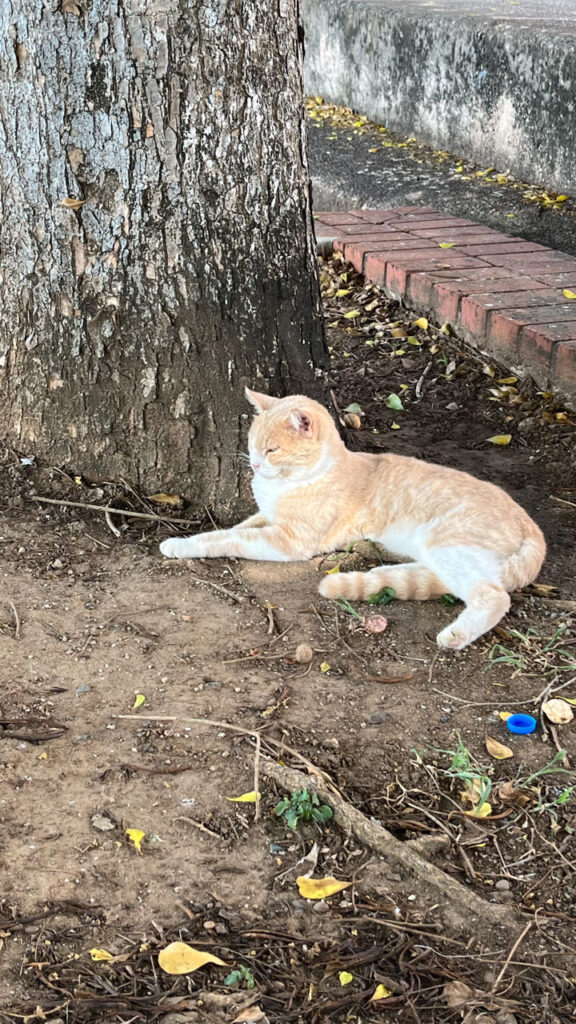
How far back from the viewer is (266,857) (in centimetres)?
206

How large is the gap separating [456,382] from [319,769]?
2.57 meters

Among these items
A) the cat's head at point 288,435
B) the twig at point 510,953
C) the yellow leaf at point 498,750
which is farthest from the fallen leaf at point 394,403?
the twig at point 510,953

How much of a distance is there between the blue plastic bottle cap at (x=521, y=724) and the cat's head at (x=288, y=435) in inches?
43.6

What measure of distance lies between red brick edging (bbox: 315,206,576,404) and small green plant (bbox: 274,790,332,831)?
7.91ft

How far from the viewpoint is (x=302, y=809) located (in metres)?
2.13

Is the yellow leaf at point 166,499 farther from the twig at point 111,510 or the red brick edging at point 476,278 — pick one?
the red brick edging at point 476,278

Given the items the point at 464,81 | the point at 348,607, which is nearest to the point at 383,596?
the point at 348,607

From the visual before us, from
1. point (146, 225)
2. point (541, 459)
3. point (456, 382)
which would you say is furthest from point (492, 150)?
point (146, 225)

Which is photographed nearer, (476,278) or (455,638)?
(455,638)

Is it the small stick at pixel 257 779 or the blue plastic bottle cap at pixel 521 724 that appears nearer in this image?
the small stick at pixel 257 779

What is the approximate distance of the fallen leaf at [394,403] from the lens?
4.29 metres

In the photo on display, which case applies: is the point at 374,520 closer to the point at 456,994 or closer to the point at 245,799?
the point at 245,799

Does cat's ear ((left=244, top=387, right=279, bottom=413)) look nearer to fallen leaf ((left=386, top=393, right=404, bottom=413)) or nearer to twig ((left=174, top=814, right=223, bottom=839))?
fallen leaf ((left=386, top=393, right=404, bottom=413))

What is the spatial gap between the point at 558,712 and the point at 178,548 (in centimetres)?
126
